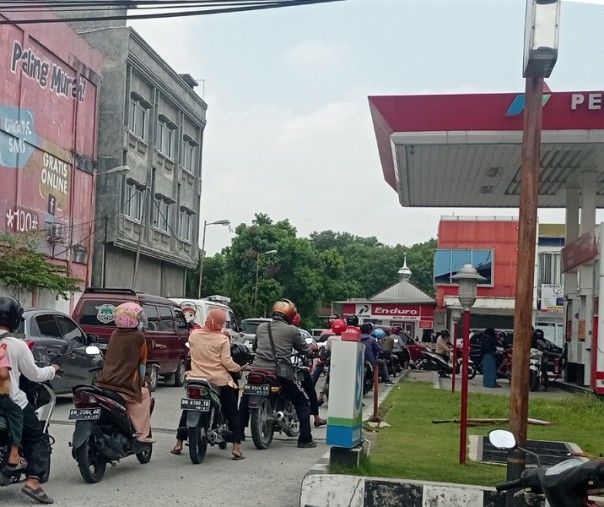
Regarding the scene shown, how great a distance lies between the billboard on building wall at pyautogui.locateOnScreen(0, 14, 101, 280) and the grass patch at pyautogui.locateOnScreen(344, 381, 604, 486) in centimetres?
1361

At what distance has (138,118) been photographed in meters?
36.5

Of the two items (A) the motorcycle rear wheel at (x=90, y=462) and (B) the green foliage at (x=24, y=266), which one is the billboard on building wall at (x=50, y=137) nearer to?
(B) the green foliage at (x=24, y=266)

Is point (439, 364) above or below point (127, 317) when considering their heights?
below

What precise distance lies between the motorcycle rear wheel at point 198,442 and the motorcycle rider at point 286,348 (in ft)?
4.26

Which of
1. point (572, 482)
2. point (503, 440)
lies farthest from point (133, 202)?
point (572, 482)

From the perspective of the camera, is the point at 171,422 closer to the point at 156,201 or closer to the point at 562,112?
the point at 562,112

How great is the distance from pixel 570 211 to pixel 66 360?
14.8m

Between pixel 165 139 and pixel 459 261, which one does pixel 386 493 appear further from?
pixel 459 261

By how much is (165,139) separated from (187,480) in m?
32.6

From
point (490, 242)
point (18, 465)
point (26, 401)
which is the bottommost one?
point (18, 465)

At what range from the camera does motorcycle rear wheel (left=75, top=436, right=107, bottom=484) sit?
802cm

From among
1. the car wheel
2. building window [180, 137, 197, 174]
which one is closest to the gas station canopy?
the car wheel

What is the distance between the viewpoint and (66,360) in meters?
14.3

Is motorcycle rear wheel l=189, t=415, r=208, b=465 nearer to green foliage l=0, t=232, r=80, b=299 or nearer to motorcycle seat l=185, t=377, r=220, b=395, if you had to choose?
motorcycle seat l=185, t=377, r=220, b=395
